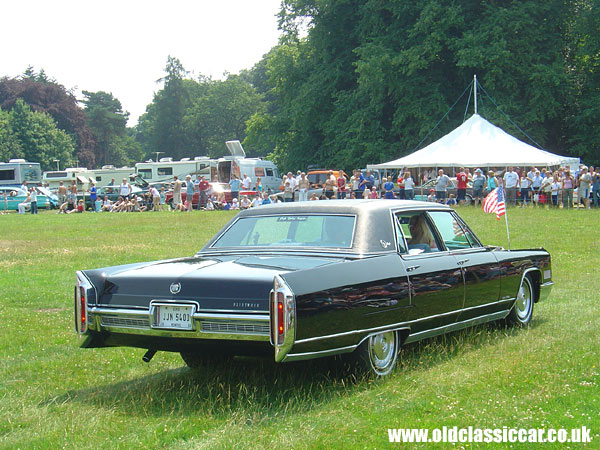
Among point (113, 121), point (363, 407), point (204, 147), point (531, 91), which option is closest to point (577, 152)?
point (531, 91)

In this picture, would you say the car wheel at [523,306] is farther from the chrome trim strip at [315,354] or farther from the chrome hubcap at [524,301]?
the chrome trim strip at [315,354]

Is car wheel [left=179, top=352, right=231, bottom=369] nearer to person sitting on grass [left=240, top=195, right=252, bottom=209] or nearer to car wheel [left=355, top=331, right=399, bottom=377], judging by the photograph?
car wheel [left=355, top=331, right=399, bottom=377]

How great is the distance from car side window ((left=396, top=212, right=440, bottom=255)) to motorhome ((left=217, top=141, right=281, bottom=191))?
3953cm

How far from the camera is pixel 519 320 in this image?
8.36 m

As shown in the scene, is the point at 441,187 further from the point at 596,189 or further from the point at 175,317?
the point at 175,317

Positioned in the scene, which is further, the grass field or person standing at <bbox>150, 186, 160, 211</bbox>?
person standing at <bbox>150, 186, 160, 211</bbox>

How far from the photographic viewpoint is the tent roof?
3111 centimetres

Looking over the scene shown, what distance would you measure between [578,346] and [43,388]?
190 inches

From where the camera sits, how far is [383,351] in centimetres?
625

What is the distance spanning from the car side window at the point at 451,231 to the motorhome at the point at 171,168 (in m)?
44.0

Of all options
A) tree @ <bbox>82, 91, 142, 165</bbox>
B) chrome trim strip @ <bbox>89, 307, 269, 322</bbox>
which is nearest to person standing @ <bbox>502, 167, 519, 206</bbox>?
chrome trim strip @ <bbox>89, 307, 269, 322</bbox>

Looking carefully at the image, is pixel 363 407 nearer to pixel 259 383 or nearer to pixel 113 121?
pixel 259 383

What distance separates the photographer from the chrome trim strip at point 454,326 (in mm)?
6539

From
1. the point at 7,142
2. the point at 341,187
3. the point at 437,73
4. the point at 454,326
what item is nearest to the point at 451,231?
the point at 454,326
